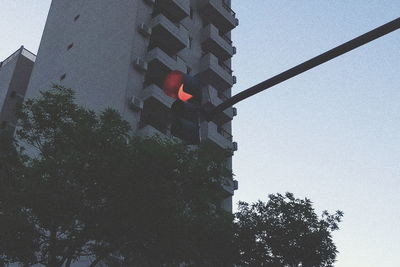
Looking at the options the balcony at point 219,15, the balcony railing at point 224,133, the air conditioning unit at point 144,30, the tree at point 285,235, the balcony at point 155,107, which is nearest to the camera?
the tree at point 285,235

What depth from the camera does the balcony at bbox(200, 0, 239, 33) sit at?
35.1 meters

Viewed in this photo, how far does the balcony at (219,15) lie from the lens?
35062 millimetres

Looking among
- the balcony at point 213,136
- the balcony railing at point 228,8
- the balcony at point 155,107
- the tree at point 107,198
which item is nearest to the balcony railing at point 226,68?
the balcony railing at point 228,8

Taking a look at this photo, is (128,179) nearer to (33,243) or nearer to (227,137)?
(33,243)

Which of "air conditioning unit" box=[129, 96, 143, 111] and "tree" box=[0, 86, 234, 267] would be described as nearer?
"tree" box=[0, 86, 234, 267]

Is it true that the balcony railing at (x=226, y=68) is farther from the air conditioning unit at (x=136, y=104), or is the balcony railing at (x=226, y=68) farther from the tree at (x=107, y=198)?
the tree at (x=107, y=198)

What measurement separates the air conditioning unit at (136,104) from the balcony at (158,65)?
9.87ft

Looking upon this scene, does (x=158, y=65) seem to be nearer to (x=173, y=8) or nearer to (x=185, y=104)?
(x=173, y=8)

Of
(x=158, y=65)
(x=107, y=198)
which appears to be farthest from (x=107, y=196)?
(x=158, y=65)

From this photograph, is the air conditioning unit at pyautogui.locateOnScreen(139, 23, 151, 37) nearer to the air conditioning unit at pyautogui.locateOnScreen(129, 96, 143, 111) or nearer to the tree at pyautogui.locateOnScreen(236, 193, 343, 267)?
the air conditioning unit at pyautogui.locateOnScreen(129, 96, 143, 111)

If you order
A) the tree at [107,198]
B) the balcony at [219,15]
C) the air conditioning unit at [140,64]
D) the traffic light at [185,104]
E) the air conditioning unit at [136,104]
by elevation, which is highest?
the balcony at [219,15]

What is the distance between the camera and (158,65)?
27625mm

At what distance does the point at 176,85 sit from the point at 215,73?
27917 millimetres

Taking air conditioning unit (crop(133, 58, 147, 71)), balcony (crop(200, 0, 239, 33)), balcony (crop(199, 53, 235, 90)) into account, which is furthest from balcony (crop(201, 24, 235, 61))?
air conditioning unit (crop(133, 58, 147, 71))
